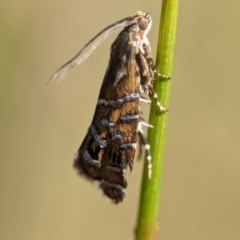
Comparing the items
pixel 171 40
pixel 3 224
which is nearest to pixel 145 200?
pixel 171 40

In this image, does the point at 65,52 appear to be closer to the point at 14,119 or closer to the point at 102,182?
the point at 14,119

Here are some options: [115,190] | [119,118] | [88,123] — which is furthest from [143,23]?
[88,123]

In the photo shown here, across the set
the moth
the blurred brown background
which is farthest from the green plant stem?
the blurred brown background

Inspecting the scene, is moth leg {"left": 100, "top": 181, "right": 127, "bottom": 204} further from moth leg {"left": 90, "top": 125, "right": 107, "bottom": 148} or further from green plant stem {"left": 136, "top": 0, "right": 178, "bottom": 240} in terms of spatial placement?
green plant stem {"left": 136, "top": 0, "right": 178, "bottom": 240}

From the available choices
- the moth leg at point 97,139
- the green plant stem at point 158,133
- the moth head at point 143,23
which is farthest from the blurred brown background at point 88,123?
the green plant stem at point 158,133

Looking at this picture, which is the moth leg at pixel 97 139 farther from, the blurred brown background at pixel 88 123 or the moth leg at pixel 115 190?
the blurred brown background at pixel 88 123
